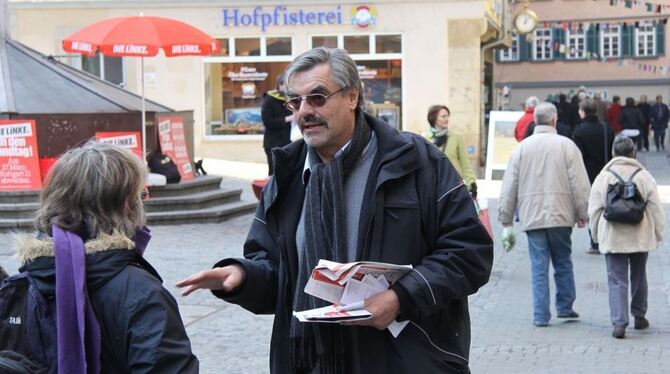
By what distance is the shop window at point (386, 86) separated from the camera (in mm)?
27328

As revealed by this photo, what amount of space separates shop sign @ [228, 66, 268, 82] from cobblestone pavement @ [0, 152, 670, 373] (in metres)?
14.6

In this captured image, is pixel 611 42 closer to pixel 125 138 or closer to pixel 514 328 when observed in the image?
pixel 125 138

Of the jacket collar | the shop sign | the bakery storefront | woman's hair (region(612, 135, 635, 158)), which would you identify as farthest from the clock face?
the jacket collar

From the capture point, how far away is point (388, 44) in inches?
1079

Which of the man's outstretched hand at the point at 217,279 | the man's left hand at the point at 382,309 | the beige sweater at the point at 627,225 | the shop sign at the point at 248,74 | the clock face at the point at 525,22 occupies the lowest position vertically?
the beige sweater at the point at 627,225

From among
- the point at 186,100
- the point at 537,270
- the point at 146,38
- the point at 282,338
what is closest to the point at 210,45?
the point at 146,38

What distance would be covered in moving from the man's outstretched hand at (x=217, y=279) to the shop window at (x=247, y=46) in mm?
24202

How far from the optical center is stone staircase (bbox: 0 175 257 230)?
15203 mm

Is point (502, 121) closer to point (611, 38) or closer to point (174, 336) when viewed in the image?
point (174, 336)

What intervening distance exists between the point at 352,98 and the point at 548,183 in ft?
19.0

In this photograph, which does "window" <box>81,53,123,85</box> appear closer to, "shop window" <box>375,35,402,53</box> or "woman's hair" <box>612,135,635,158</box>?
"shop window" <box>375,35,402,53</box>

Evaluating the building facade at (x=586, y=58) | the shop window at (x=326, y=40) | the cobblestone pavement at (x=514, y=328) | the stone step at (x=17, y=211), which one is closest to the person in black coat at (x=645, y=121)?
the shop window at (x=326, y=40)

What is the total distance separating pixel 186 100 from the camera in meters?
27.6

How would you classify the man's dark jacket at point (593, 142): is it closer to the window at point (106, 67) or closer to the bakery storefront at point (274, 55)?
the bakery storefront at point (274, 55)
